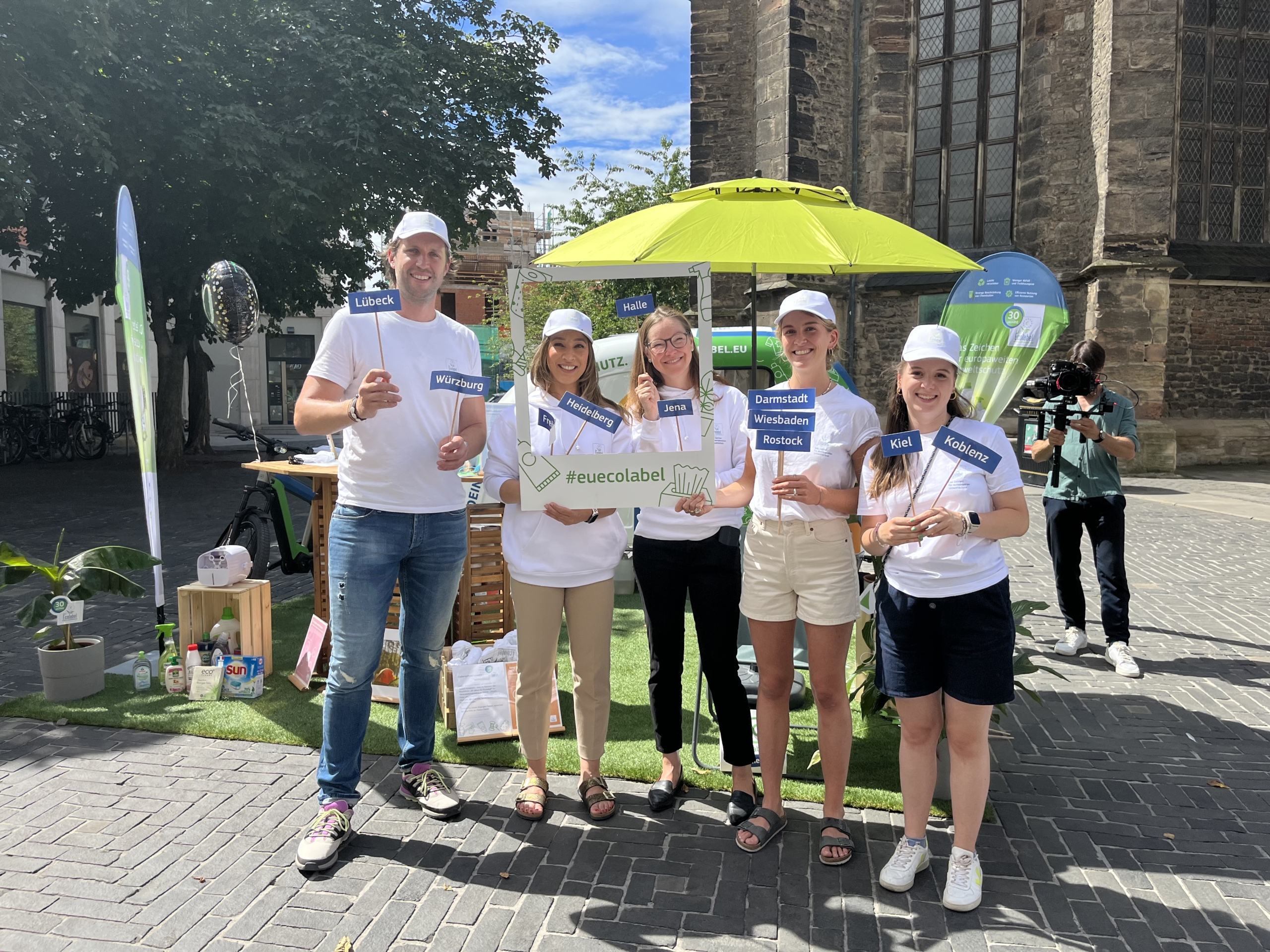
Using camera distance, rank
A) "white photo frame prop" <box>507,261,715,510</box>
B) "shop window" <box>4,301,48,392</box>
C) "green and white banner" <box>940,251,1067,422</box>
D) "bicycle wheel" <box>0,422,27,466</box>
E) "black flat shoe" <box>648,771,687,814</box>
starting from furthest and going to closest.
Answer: "shop window" <box>4,301,48,392</box>
"bicycle wheel" <box>0,422,27,466</box>
"green and white banner" <box>940,251,1067,422</box>
"black flat shoe" <box>648,771,687,814</box>
"white photo frame prop" <box>507,261,715,510</box>

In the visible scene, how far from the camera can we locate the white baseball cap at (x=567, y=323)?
11.2 feet

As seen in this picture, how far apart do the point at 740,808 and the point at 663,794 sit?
323mm

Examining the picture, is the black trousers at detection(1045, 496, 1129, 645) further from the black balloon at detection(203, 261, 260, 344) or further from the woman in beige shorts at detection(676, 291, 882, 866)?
the black balloon at detection(203, 261, 260, 344)

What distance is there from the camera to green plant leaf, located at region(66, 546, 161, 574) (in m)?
4.89

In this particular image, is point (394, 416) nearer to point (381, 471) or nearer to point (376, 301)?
point (381, 471)

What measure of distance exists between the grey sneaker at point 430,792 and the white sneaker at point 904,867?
5.35 ft

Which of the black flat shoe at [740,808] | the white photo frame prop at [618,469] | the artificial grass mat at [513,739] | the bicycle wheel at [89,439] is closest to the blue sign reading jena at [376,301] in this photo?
the white photo frame prop at [618,469]

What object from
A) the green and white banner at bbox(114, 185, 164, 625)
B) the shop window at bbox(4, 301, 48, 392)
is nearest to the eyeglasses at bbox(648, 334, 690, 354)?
the green and white banner at bbox(114, 185, 164, 625)

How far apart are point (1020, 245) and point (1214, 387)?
4660mm

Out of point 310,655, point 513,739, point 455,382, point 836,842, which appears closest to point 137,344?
point 310,655

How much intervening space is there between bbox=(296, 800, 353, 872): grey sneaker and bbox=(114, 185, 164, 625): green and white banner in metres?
2.56

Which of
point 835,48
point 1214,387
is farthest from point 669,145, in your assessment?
point 1214,387

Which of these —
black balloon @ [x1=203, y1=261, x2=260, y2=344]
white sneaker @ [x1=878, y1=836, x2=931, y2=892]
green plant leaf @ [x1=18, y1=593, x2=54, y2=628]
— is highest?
black balloon @ [x1=203, y1=261, x2=260, y2=344]

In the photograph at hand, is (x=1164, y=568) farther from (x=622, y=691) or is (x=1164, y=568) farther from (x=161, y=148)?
(x=161, y=148)
